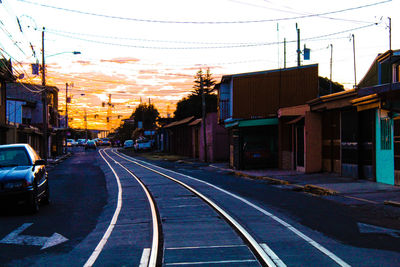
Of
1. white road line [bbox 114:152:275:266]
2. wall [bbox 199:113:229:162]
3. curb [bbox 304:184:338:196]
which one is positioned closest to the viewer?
white road line [bbox 114:152:275:266]

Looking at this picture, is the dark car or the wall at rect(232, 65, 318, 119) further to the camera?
the wall at rect(232, 65, 318, 119)

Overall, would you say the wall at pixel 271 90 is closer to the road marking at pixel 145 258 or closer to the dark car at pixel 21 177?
the dark car at pixel 21 177

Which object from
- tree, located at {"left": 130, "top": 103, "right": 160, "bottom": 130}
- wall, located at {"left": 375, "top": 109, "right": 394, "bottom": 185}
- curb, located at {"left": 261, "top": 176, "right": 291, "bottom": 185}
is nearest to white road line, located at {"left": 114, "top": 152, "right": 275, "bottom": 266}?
curb, located at {"left": 261, "top": 176, "right": 291, "bottom": 185}

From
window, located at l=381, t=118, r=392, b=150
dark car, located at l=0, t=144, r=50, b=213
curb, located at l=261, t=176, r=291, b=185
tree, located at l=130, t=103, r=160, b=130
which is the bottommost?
curb, located at l=261, t=176, r=291, b=185

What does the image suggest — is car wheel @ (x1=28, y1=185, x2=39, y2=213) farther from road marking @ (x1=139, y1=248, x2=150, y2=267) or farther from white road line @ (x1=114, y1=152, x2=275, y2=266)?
road marking @ (x1=139, y1=248, x2=150, y2=267)

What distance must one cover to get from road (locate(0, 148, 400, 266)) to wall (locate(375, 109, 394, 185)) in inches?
189

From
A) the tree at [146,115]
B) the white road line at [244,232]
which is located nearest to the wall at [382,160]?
the white road line at [244,232]

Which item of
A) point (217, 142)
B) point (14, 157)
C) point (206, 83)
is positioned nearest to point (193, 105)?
point (206, 83)

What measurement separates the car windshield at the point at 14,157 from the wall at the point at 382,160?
13130mm

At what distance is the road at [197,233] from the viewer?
707 cm

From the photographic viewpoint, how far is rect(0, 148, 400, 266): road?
23.2 feet

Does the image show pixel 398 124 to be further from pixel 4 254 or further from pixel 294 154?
pixel 4 254

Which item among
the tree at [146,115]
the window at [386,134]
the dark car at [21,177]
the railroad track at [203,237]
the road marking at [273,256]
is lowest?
the railroad track at [203,237]

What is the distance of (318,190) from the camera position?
17.5 m
